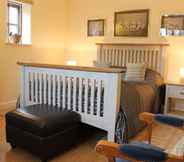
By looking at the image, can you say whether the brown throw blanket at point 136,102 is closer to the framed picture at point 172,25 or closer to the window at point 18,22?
the framed picture at point 172,25

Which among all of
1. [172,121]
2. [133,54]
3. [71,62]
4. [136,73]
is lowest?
[172,121]

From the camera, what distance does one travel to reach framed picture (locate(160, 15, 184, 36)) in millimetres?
4039

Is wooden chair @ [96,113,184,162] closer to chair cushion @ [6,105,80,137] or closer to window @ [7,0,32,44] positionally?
chair cushion @ [6,105,80,137]

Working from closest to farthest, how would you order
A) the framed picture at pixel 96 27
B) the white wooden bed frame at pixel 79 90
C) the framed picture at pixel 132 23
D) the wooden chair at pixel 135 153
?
the wooden chair at pixel 135 153
the white wooden bed frame at pixel 79 90
the framed picture at pixel 132 23
the framed picture at pixel 96 27

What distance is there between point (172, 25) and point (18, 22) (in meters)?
2.87

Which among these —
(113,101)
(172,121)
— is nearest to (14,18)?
(113,101)

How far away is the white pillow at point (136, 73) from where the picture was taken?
3.76 m

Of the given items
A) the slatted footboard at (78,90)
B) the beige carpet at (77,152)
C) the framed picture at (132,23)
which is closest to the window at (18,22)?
Result: the slatted footboard at (78,90)

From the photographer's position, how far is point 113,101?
7.58ft

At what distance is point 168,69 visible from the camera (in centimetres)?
425

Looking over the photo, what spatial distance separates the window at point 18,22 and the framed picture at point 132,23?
1.75m

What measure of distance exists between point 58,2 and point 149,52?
91.1 inches

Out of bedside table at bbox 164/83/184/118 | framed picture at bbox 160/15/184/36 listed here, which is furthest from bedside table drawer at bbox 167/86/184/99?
framed picture at bbox 160/15/184/36

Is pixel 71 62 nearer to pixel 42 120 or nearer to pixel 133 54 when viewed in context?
pixel 133 54
